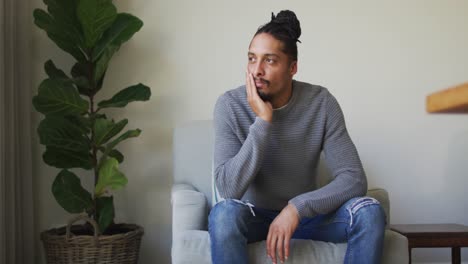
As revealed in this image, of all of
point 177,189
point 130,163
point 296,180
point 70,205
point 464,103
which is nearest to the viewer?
point 464,103

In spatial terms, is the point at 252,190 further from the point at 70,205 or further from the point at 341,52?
the point at 341,52

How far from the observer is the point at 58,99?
2205 mm

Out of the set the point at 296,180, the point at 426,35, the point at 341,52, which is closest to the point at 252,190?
the point at 296,180

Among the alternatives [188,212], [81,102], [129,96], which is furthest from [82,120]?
[188,212]

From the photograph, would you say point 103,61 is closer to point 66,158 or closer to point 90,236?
point 66,158

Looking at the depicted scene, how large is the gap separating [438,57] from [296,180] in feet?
4.59

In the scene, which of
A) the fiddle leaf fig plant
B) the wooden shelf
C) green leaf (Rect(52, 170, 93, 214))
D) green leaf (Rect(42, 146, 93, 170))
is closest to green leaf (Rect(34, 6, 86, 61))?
the fiddle leaf fig plant

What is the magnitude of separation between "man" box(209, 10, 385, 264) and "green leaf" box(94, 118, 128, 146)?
0.64m

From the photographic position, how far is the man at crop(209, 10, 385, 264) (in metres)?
1.47

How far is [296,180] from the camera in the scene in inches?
69.9

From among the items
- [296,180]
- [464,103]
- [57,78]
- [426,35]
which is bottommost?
[296,180]

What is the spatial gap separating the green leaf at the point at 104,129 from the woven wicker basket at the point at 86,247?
335 millimetres

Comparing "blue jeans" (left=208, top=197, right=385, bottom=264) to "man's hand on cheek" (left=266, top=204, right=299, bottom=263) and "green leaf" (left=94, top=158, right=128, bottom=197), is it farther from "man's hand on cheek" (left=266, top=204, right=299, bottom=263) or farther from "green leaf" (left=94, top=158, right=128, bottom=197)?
"green leaf" (left=94, top=158, right=128, bottom=197)

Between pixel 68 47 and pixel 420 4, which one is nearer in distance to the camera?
pixel 68 47
